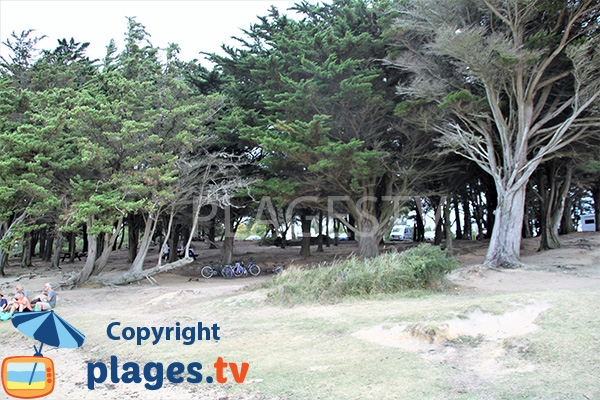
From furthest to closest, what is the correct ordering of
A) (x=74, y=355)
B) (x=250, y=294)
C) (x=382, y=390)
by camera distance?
(x=250, y=294), (x=74, y=355), (x=382, y=390)

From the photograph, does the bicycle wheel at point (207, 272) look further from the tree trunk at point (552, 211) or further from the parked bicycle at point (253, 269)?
the tree trunk at point (552, 211)

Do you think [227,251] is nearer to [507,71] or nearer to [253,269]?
[253,269]

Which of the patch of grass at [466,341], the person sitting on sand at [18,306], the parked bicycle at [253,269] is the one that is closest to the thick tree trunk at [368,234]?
the parked bicycle at [253,269]

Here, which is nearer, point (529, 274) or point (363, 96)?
point (529, 274)

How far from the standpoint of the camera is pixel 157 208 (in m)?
16.4

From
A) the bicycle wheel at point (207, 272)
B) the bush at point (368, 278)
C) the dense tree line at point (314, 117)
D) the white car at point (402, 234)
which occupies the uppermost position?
the dense tree line at point (314, 117)

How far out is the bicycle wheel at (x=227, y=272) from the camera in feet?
64.1

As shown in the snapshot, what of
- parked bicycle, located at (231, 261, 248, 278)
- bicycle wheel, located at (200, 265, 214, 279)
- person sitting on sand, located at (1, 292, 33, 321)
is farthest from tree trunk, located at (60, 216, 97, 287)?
parked bicycle, located at (231, 261, 248, 278)

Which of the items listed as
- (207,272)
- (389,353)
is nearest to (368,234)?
(207,272)

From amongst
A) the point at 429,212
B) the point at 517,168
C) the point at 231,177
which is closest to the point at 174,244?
the point at 231,177

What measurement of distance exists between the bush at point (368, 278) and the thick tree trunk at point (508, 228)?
18.8 feet

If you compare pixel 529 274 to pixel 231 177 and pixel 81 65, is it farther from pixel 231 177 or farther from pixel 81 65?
pixel 81 65

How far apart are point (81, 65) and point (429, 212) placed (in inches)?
1330

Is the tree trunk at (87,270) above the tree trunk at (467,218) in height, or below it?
below
